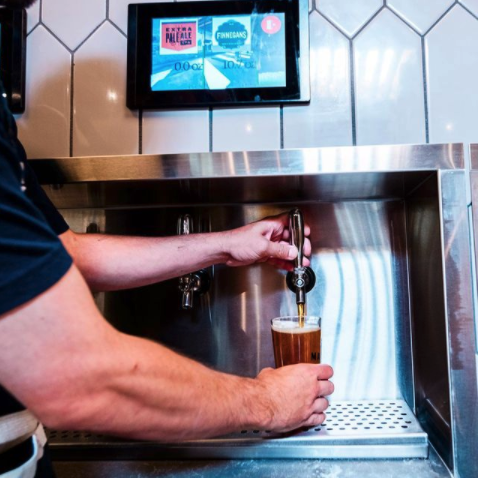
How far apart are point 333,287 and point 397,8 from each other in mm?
643

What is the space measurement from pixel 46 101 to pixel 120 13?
269 mm

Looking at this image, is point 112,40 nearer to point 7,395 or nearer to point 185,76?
point 185,76

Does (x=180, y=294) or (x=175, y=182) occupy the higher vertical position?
(x=175, y=182)

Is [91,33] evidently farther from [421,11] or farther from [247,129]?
[421,11]

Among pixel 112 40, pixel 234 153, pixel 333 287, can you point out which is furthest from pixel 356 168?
pixel 112 40

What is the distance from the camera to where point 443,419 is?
0.68 metres

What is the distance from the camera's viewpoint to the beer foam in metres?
0.72

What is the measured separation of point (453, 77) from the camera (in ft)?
3.35

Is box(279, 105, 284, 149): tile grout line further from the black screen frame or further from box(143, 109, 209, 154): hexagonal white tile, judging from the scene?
the black screen frame

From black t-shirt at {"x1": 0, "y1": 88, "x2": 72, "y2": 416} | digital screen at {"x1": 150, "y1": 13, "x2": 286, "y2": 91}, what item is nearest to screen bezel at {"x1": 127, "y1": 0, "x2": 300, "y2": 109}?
digital screen at {"x1": 150, "y1": 13, "x2": 286, "y2": 91}

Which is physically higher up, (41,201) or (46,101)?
(46,101)

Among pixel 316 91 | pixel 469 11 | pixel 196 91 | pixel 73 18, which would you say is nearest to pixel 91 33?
pixel 73 18

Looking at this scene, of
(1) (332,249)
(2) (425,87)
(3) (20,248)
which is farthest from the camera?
(2) (425,87)

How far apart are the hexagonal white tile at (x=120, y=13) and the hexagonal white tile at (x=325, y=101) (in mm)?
395
